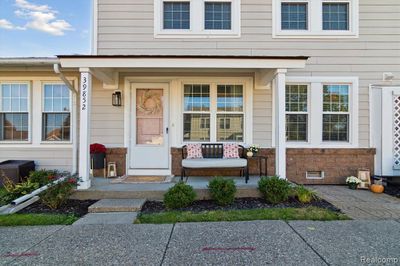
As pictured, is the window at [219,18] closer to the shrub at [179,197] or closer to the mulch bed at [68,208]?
the shrub at [179,197]

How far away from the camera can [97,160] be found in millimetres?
6266

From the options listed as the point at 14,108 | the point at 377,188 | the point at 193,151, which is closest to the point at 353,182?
the point at 377,188

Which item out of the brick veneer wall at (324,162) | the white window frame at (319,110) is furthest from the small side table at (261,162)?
the white window frame at (319,110)

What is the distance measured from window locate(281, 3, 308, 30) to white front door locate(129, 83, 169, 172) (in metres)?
3.56

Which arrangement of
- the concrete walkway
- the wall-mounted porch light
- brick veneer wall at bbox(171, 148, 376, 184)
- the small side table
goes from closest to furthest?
the concrete walkway, the small side table, the wall-mounted porch light, brick veneer wall at bbox(171, 148, 376, 184)

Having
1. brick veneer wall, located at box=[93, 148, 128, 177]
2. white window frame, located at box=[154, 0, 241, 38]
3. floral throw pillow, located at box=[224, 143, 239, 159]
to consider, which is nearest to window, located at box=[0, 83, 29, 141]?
brick veneer wall, located at box=[93, 148, 128, 177]

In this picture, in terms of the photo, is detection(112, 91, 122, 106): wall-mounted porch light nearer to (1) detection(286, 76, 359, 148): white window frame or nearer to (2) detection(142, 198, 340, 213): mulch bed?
(2) detection(142, 198, 340, 213): mulch bed

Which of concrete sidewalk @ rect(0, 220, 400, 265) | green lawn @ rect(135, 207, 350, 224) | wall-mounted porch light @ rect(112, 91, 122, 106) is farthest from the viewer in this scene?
wall-mounted porch light @ rect(112, 91, 122, 106)

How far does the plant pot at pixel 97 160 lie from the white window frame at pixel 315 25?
17.4 ft

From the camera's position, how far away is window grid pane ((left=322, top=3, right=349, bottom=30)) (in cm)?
682

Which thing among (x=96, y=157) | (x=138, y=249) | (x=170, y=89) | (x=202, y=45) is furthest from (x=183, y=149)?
(x=138, y=249)

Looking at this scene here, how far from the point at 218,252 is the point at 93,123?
490 cm

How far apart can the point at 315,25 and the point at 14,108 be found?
811 cm

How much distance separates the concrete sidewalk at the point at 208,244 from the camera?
9.33 ft
